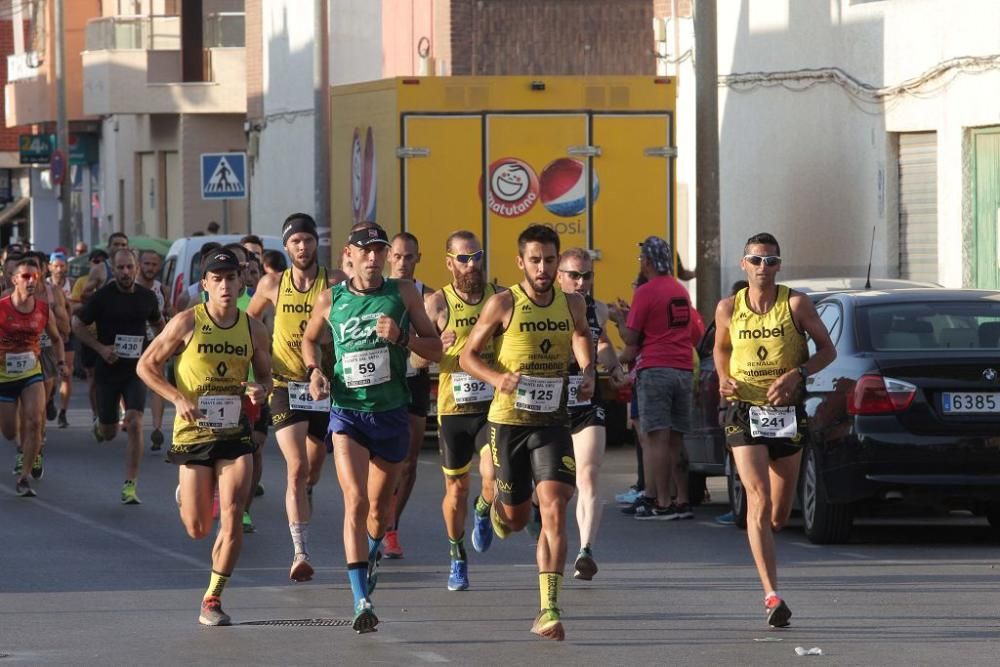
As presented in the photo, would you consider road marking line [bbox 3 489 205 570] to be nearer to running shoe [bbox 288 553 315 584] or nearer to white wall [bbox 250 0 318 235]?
running shoe [bbox 288 553 315 584]

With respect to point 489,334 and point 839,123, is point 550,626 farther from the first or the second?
point 839,123

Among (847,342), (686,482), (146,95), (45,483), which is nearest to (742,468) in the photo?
(847,342)

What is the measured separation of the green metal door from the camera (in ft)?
76.9

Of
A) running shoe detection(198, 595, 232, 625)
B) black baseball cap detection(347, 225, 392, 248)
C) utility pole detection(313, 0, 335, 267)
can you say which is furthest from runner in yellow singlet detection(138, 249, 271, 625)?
utility pole detection(313, 0, 335, 267)

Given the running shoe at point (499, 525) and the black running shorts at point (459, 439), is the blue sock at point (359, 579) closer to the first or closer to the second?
the running shoe at point (499, 525)

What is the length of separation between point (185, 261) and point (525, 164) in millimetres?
7148

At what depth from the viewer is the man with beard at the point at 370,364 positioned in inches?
433

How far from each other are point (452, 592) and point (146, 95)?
41.4 m

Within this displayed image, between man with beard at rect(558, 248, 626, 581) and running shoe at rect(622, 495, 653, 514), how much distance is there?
123 inches

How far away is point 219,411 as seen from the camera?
1147cm

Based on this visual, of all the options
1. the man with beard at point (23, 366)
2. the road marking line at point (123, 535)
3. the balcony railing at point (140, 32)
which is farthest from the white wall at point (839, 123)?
the balcony railing at point (140, 32)

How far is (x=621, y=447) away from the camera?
72.0 ft

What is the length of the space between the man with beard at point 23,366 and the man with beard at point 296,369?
4.98m

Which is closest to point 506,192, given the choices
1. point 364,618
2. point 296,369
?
point 296,369
